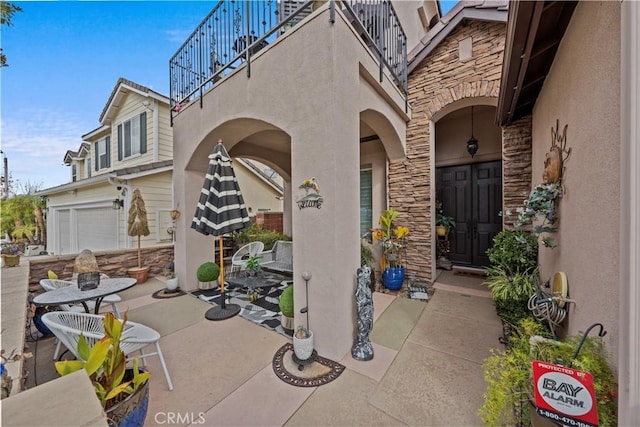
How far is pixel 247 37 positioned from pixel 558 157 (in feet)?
15.4

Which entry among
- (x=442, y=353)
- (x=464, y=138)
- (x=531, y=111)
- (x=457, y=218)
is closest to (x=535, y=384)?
(x=442, y=353)

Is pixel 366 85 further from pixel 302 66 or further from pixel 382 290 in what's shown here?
pixel 382 290

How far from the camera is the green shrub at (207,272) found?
17.2 feet

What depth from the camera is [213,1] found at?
455 cm

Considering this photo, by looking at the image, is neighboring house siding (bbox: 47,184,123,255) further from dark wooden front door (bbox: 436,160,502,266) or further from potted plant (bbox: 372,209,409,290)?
dark wooden front door (bbox: 436,160,502,266)

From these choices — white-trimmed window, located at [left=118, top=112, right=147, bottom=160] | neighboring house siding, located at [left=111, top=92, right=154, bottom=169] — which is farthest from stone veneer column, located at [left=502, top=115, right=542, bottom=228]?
white-trimmed window, located at [left=118, top=112, right=147, bottom=160]

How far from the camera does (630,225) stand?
1.14m

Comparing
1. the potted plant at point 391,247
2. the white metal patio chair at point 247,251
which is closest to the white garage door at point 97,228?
the white metal patio chair at point 247,251

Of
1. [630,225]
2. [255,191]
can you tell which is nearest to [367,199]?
[630,225]

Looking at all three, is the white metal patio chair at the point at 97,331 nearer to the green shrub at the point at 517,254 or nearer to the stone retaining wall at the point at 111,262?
the stone retaining wall at the point at 111,262

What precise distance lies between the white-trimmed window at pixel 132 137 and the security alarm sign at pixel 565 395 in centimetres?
1151

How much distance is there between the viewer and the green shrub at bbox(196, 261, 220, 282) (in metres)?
5.24

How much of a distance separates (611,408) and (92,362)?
3114 millimetres

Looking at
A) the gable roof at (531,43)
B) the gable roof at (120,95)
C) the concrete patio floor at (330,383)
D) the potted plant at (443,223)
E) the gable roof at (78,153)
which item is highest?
the gable roof at (120,95)
